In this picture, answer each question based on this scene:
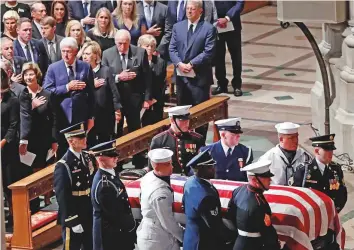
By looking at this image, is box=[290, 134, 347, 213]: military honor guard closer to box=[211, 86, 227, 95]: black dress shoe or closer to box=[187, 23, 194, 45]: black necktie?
box=[187, 23, 194, 45]: black necktie

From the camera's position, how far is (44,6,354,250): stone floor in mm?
12672

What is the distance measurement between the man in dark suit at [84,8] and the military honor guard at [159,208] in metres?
5.98

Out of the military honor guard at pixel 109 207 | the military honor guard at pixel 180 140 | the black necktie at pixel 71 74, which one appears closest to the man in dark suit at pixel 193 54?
the black necktie at pixel 71 74

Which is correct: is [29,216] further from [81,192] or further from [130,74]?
[130,74]

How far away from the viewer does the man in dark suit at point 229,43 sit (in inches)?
558

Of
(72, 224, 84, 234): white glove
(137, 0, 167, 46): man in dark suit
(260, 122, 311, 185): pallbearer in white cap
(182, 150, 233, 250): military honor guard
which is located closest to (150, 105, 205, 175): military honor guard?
(260, 122, 311, 185): pallbearer in white cap

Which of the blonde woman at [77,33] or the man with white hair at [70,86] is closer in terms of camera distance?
the man with white hair at [70,86]

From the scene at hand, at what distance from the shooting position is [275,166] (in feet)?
29.3

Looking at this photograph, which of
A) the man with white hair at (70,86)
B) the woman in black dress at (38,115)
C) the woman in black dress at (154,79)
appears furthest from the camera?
the woman in black dress at (154,79)

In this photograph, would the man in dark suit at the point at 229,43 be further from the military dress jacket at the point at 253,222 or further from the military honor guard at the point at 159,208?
the military dress jacket at the point at 253,222

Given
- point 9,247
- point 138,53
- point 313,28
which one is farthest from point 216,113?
point 313,28

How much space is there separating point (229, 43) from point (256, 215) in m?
6.88

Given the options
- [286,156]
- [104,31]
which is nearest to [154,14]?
[104,31]

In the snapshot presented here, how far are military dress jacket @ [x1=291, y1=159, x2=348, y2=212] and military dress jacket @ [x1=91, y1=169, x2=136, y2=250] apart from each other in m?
1.39
